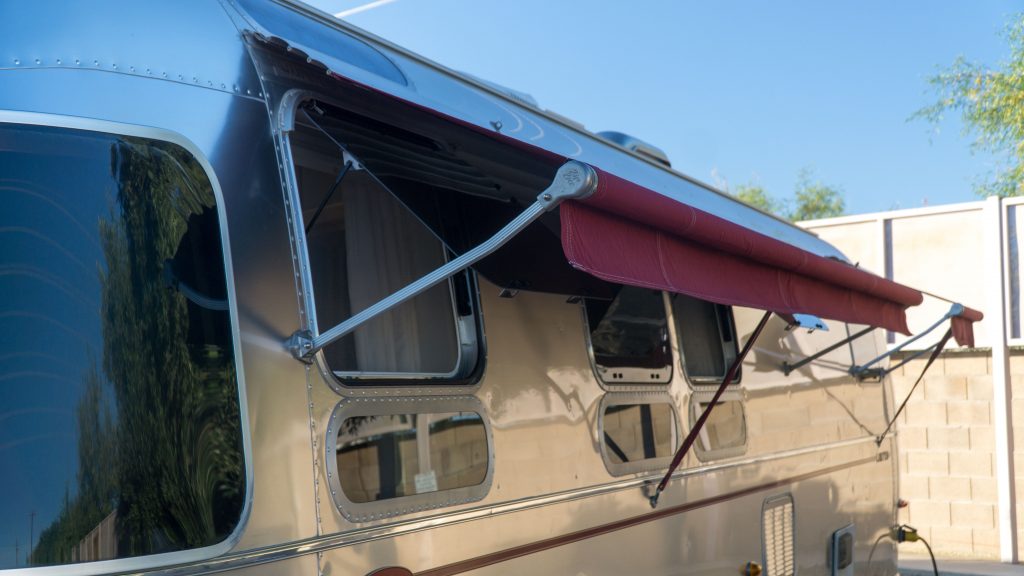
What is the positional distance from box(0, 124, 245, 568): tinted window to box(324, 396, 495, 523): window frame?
298mm

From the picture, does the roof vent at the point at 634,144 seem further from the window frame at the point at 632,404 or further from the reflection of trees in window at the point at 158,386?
the reflection of trees in window at the point at 158,386

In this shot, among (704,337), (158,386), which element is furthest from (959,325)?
(158,386)

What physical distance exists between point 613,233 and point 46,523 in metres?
1.47

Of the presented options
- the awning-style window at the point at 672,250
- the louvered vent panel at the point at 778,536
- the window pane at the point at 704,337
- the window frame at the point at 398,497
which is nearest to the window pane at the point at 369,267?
the window frame at the point at 398,497

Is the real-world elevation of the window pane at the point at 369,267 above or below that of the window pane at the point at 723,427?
above

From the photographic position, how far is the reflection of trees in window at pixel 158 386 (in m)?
2.14

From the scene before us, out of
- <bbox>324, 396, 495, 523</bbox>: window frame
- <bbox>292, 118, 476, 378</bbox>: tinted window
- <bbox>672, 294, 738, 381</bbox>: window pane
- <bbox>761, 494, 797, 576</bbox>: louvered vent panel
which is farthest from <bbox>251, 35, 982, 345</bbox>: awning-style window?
<bbox>761, 494, 797, 576</bbox>: louvered vent panel

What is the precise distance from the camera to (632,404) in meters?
4.07

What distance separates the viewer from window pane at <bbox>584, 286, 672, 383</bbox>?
13.0 ft

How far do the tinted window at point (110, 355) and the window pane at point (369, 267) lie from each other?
1.59 ft

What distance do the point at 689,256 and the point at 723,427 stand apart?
206cm

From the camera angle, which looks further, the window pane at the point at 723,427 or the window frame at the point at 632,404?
the window pane at the point at 723,427

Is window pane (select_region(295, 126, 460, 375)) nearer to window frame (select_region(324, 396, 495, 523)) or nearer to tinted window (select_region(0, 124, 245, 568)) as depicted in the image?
window frame (select_region(324, 396, 495, 523))

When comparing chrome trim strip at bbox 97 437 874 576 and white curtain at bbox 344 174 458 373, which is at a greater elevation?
white curtain at bbox 344 174 458 373
